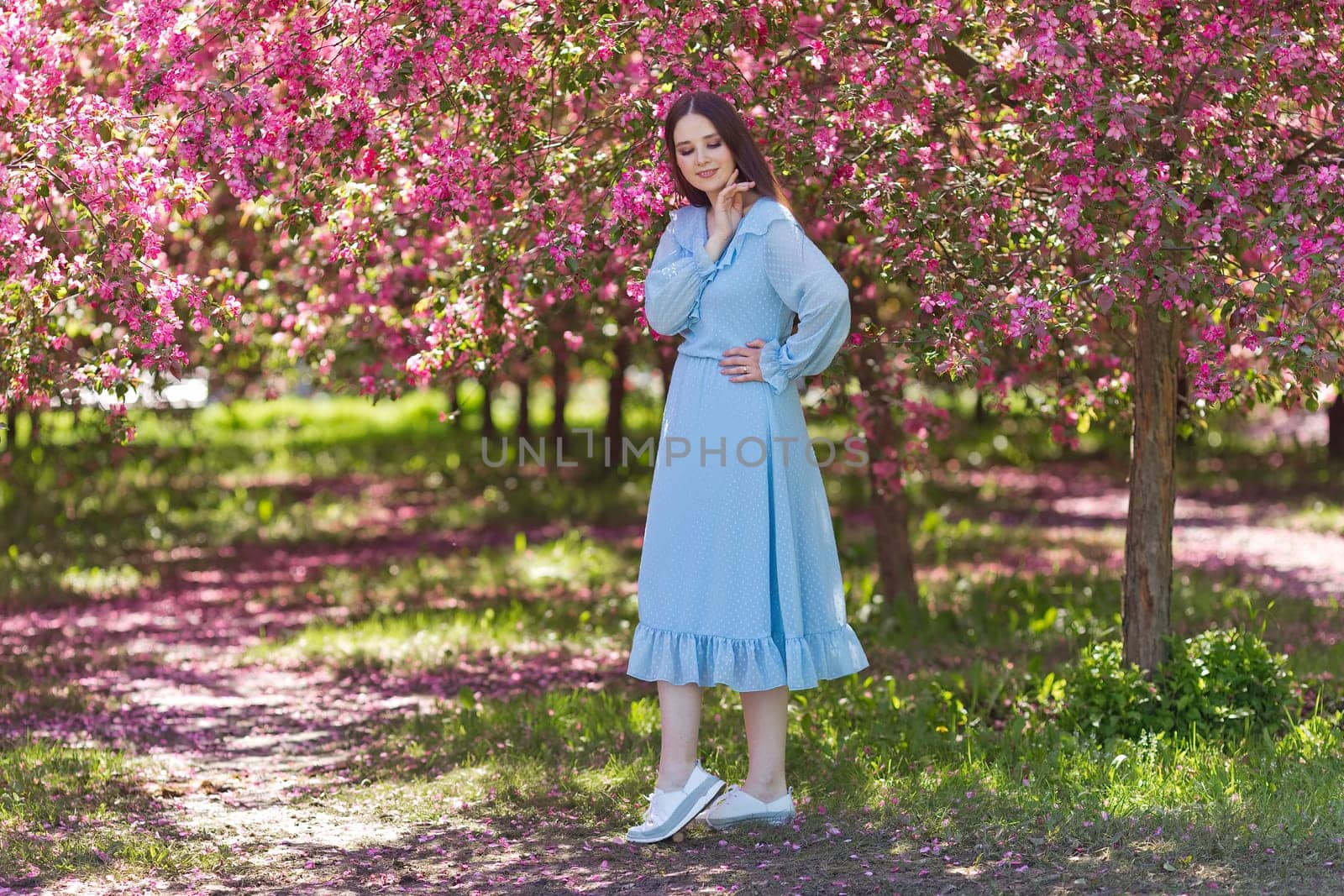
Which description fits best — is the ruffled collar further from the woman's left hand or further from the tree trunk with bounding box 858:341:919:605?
the tree trunk with bounding box 858:341:919:605

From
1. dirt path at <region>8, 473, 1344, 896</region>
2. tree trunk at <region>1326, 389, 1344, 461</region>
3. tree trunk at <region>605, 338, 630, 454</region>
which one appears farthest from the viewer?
tree trunk at <region>1326, 389, 1344, 461</region>

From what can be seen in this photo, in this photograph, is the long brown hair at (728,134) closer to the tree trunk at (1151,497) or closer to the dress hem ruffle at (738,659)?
the dress hem ruffle at (738,659)

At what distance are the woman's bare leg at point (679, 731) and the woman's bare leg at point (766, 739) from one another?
0.54 ft

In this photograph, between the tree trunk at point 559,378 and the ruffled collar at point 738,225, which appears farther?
the tree trunk at point 559,378

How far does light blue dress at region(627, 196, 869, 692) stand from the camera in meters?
4.04

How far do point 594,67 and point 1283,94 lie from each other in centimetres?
225

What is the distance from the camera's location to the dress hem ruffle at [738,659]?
4.07 m

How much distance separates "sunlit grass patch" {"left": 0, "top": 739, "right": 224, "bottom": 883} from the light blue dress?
5.11 feet

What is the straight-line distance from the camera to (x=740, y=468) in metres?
4.05

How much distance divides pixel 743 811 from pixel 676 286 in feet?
5.20

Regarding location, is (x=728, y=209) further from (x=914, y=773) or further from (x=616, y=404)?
(x=616, y=404)

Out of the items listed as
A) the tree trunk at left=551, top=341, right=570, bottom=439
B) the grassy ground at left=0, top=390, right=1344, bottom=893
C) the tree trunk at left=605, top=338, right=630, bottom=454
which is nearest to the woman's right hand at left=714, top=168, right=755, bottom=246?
the grassy ground at left=0, top=390, right=1344, bottom=893

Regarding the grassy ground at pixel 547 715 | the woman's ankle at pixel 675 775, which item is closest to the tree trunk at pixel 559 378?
the grassy ground at pixel 547 715

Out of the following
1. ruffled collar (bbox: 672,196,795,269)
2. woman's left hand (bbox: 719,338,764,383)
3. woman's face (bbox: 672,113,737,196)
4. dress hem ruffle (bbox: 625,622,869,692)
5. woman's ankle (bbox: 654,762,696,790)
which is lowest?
woman's ankle (bbox: 654,762,696,790)
